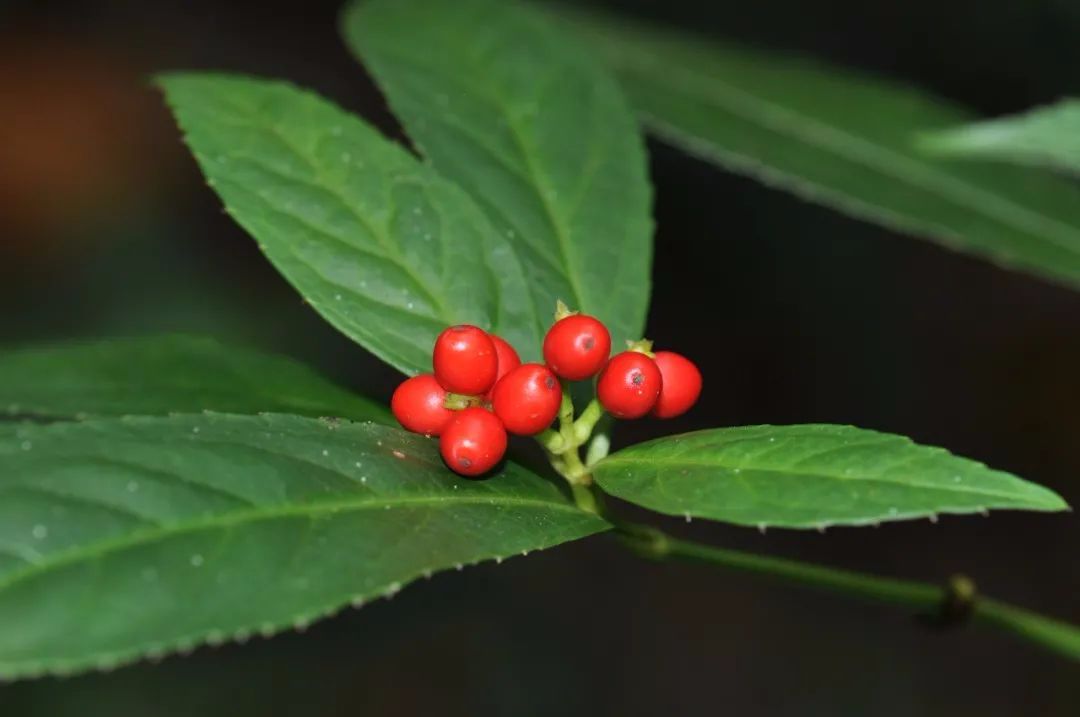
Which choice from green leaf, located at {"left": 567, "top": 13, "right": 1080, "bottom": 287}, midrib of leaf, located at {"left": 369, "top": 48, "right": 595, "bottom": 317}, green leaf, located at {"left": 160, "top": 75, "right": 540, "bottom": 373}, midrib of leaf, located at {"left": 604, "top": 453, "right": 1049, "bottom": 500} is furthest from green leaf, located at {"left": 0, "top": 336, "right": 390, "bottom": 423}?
green leaf, located at {"left": 567, "top": 13, "right": 1080, "bottom": 287}

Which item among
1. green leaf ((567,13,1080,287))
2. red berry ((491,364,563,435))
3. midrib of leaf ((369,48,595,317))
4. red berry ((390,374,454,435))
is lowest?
red berry ((390,374,454,435))

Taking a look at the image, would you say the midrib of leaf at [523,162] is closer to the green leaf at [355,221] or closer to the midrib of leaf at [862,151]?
the green leaf at [355,221]

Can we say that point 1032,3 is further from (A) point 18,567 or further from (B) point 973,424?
(A) point 18,567

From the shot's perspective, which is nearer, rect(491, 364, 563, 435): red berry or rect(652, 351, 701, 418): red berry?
rect(491, 364, 563, 435): red berry

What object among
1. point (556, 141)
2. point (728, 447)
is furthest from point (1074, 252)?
point (728, 447)

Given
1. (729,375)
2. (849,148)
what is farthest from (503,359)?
(729,375)

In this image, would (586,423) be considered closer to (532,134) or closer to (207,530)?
(207,530)

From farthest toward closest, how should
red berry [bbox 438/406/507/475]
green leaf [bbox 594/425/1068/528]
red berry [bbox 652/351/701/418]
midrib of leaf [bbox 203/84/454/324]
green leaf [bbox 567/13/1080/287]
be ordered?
1. green leaf [bbox 567/13/1080/287]
2. midrib of leaf [bbox 203/84/454/324]
3. red berry [bbox 652/351/701/418]
4. red berry [bbox 438/406/507/475]
5. green leaf [bbox 594/425/1068/528]

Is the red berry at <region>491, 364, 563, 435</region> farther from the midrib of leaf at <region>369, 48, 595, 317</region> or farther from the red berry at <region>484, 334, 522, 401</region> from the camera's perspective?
the midrib of leaf at <region>369, 48, 595, 317</region>
